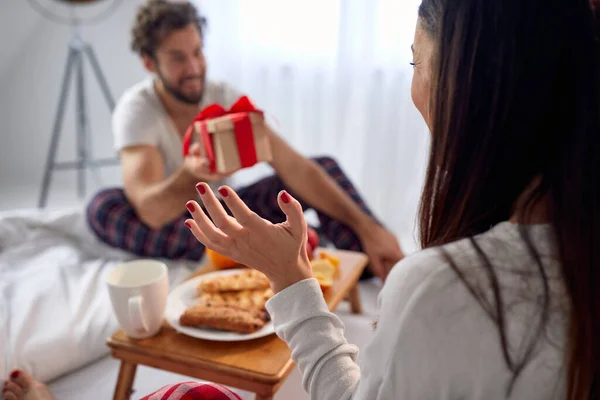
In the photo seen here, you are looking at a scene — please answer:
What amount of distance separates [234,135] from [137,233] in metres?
0.56

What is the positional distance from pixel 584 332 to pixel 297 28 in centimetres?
201

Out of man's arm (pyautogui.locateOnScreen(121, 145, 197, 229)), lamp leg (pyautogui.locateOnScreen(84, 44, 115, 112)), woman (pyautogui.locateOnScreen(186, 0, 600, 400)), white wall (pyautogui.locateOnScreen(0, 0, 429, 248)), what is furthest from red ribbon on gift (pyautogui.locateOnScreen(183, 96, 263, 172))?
lamp leg (pyautogui.locateOnScreen(84, 44, 115, 112))

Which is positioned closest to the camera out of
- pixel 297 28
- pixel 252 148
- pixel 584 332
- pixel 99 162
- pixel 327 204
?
pixel 584 332

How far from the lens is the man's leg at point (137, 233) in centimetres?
162

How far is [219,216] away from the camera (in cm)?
68

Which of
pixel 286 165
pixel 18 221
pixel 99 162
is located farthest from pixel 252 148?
pixel 99 162

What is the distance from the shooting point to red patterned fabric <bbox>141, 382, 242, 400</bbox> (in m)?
0.76

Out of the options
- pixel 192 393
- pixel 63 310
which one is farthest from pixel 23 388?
pixel 192 393

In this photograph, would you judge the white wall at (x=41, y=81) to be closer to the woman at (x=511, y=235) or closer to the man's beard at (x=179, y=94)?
the man's beard at (x=179, y=94)

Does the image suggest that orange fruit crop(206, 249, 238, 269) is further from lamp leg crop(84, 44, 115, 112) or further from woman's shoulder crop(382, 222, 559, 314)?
lamp leg crop(84, 44, 115, 112)

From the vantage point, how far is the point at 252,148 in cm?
124

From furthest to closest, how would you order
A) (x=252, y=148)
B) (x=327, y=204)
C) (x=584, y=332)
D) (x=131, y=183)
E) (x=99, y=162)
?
(x=99, y=162)
(x=327, y=204)
(x=131, y=183)
(x=252, y=148)
(x=584, y=332)

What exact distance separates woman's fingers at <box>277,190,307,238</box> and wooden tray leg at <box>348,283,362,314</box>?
0.81 metres

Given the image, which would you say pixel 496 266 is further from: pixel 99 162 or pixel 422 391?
pixel 99 162
